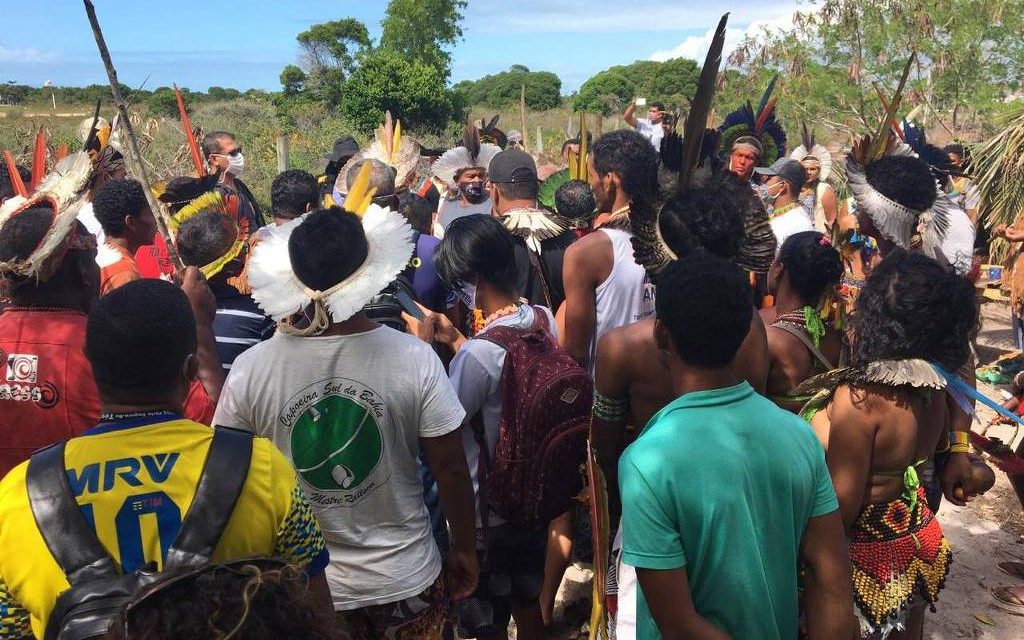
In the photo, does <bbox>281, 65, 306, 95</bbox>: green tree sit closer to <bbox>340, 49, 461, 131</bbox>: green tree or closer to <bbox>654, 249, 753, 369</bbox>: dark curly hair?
<bbox>340, 49, 461, 131</bbox>: green tree

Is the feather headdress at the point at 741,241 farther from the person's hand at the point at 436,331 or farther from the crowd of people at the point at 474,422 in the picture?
the person's hand at the point at 436,331

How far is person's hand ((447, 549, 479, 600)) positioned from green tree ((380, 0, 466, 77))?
3789cm

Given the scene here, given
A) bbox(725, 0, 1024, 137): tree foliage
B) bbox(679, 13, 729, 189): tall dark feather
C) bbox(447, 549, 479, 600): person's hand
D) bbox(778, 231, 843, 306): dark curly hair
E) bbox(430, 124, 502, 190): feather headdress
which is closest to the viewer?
bbox(447, 549, 479, 600): person's hand

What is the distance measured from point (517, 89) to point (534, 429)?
60.2 metres

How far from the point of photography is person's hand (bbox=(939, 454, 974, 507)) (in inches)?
121

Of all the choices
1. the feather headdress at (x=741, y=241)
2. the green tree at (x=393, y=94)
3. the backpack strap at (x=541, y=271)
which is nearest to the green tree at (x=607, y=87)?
the green tree at (x=393, y=94)

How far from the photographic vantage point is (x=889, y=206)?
3814 mm

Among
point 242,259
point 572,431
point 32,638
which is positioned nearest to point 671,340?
point 572,431

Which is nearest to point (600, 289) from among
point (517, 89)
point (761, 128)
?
point (761, 128)

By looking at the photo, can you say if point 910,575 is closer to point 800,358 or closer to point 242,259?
point 800,358

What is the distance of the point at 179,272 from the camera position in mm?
3104

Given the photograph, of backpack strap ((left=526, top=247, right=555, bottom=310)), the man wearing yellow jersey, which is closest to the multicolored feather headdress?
the man wearing yellow jersey

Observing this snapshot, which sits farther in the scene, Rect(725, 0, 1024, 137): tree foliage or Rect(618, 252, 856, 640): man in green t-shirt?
Rect(725, 0, 1024, 137): tree foliage

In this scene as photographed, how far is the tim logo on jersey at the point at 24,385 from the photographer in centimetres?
239
